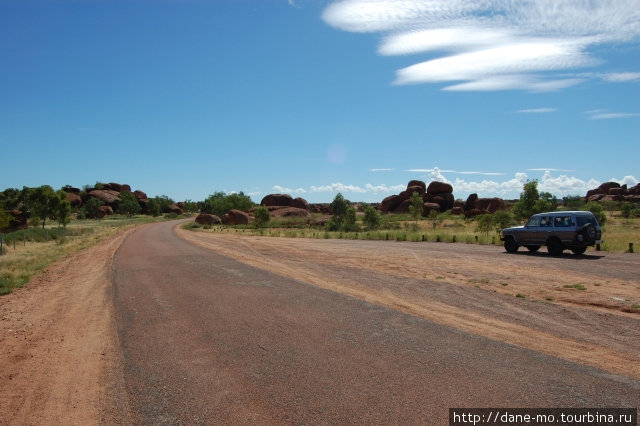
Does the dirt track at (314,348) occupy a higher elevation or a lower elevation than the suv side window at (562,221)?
lower

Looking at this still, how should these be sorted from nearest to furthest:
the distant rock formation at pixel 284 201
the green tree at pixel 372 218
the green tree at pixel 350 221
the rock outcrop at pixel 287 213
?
the green tree at pixel 372 218
the green tree at pixel 350 221
the rock outcrop at pixel 287 213
the distant rock formation at pixel 284 201

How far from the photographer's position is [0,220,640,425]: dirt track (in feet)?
17.0

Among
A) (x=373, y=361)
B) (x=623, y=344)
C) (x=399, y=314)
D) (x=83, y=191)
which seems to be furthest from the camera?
(x=83, y=191)

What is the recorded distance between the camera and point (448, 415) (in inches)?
187

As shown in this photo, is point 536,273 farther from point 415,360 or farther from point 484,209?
point 484,209

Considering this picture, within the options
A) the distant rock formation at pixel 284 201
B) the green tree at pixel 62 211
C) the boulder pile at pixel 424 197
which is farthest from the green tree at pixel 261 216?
Answer: the distant rock formation at pixel 284 201

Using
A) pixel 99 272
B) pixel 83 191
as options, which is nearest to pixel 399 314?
pixel 99 272

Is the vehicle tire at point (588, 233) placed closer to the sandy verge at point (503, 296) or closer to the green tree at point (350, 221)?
the sandy verge at point (503, 296)

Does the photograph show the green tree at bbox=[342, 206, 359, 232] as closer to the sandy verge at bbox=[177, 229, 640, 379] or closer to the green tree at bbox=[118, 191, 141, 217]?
the sandy verge at bbox=[177, 229, 640, 379]

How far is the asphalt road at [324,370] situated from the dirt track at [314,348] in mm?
28

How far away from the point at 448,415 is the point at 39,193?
228ft

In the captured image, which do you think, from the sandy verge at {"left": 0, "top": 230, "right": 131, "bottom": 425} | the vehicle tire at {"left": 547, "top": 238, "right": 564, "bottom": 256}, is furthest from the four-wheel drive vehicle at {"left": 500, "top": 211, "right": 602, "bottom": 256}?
the sandy verge at {"left": 0, "top": 230, "right": 131, "bottom": 425}

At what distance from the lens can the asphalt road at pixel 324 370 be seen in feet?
16.3

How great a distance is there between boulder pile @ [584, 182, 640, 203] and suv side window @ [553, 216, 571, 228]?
87.1 meters
